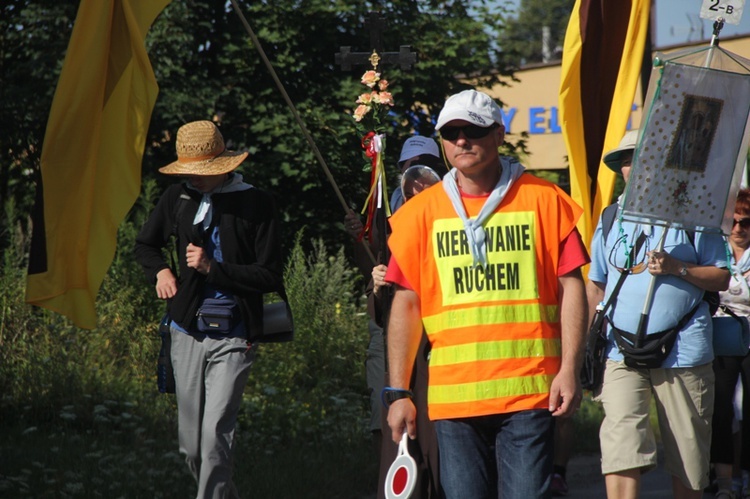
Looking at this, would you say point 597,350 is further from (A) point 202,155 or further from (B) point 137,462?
(B) point 137,462

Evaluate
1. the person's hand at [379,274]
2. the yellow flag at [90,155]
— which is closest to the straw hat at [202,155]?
the yellow flag at [90,155]

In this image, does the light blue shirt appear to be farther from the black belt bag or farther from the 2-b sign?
the 2-b sign

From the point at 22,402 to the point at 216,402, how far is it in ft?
10.6

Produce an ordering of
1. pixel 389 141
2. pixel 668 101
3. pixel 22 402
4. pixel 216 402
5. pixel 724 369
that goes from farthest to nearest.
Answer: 1. pixel 389 141
2. pixel 22 402
3. pixel 724 369
4. pixel 216 402
5. pixel 668 101

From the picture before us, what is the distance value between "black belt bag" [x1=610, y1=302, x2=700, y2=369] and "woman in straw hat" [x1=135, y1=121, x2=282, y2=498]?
5.85 ft

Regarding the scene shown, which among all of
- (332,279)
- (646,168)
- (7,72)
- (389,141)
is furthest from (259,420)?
(7,72)

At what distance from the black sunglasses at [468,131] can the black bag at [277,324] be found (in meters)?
2.09

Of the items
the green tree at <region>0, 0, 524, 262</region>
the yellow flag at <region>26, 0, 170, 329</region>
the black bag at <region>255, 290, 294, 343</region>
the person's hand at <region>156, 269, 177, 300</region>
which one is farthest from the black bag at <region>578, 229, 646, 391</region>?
the green tree at <region>0, 0, 524, 262</region>

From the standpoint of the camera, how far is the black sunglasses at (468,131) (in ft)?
13.3

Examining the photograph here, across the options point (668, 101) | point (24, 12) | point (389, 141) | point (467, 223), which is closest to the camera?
point (467, 223)

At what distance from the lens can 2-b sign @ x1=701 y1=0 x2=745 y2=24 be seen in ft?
18.4

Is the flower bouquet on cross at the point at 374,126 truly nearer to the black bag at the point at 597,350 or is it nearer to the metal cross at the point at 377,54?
the metal cross at the point at 377,54

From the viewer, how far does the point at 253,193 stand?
5863mm

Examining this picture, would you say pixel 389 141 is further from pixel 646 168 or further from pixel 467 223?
pixel 467 223
